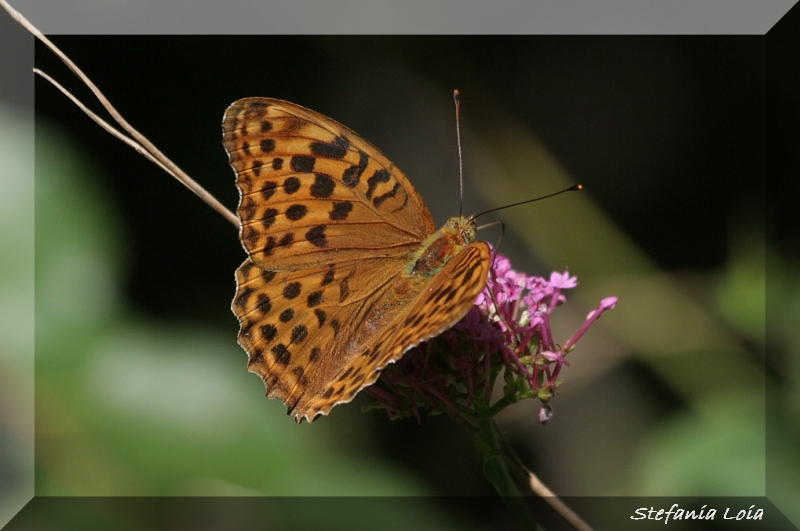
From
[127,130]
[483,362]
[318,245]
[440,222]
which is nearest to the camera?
[127,130]

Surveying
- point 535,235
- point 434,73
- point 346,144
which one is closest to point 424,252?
point 346,144

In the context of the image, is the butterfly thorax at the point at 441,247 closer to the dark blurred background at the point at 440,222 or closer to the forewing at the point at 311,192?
the forewing at the point at 311,192

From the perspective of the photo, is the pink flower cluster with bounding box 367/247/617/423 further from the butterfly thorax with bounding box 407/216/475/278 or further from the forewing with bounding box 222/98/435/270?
the forewing with bounding box 222/98/435/270

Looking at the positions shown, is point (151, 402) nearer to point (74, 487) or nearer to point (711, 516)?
point (74, 487)

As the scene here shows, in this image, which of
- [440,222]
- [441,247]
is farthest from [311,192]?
[440,222]

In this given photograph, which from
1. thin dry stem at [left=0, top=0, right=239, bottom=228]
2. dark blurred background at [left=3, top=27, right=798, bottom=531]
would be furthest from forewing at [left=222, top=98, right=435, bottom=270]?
dark blurred background at [left=3, top=27, right=798, bottom=531]

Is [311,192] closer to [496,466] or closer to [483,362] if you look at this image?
[483,362]
